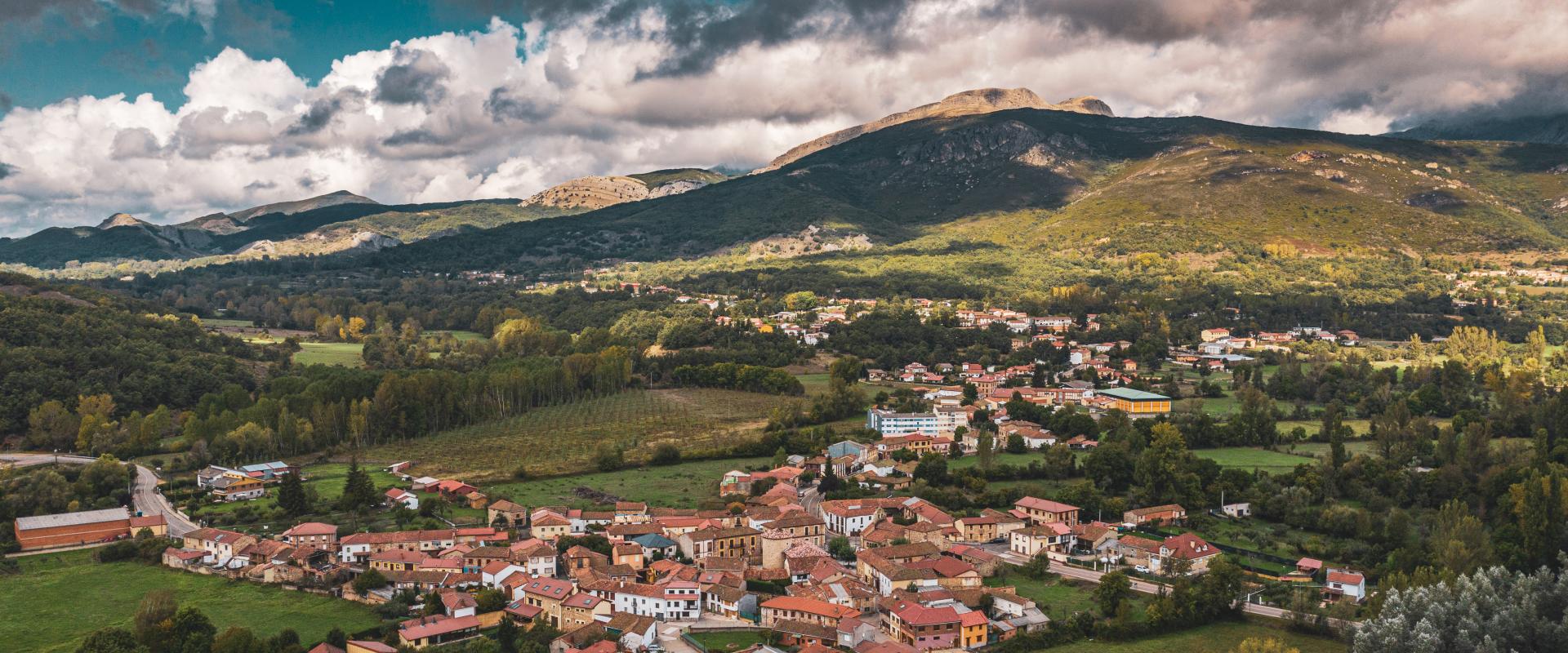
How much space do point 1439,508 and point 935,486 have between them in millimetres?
21956

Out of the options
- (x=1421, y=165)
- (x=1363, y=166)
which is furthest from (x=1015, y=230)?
(x=1421, y=165)

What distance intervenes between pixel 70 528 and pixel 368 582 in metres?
16.4

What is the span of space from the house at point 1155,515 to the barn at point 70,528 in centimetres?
4309

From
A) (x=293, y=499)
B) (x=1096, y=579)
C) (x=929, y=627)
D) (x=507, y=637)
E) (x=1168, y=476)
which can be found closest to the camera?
(x=929, y=627)

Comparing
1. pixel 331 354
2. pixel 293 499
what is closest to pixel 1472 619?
pixel 293 499

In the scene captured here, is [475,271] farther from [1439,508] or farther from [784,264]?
[1439,508]

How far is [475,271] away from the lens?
7170 inches

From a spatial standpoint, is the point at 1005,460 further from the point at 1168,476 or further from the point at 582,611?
the point at 582,611

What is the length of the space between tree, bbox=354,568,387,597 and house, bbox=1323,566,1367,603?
3332cm

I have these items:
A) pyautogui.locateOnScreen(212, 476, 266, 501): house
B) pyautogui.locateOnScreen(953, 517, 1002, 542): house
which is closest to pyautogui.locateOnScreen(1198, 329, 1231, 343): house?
pyautogui.locateOnScreen(953, 517, 1002, 542): house

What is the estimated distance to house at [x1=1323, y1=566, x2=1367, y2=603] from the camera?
117 ft

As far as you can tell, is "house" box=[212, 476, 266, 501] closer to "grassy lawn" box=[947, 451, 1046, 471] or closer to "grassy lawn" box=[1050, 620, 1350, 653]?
"grassy lawn" box=[947, 451, 1046, 471]

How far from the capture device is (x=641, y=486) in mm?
52562

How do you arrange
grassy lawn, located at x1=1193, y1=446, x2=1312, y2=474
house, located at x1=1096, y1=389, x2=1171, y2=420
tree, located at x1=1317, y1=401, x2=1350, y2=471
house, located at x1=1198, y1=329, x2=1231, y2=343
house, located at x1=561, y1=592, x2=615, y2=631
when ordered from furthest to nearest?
house, located at x1=1198, y1=329, x2=1231, y2=343
house, located at x1=1096, y1=389, x2=1171, y2=420
grassy lawn, located at x1=1193, y1=446, x2=1312, y2=474
tree, located at x1=1317, y1=401, x2=1350, y2=471
house, located at x1=561, y1=592, x2=615, y2=631
